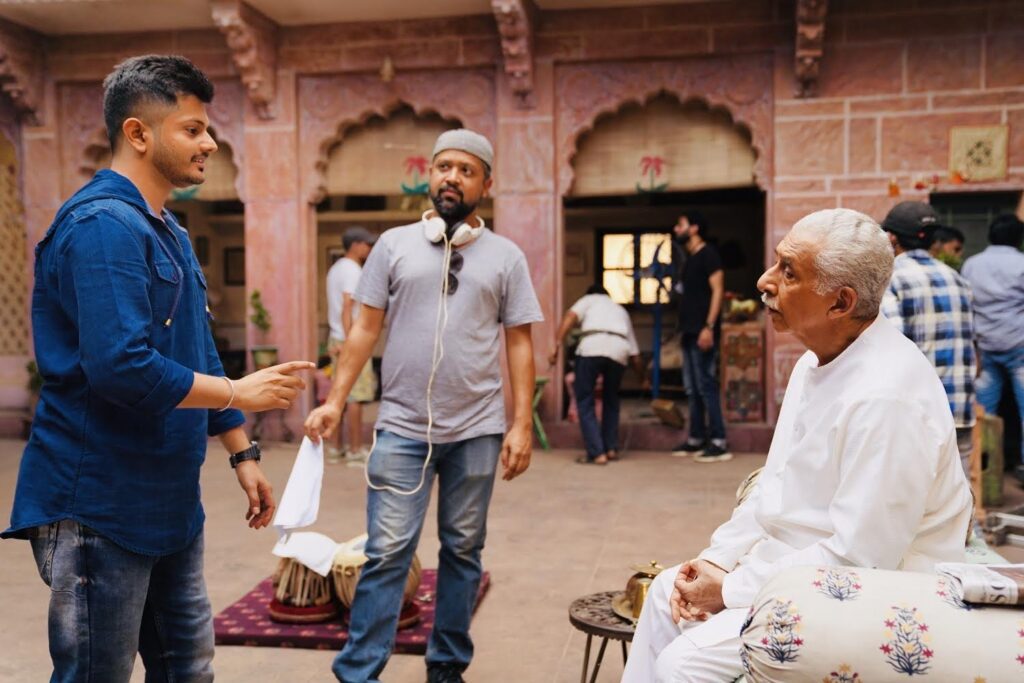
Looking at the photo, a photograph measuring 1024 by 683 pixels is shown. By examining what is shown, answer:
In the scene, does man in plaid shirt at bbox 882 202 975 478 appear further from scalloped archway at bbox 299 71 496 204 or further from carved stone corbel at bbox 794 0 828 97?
scalloped archway at bbox 299 71 496 204

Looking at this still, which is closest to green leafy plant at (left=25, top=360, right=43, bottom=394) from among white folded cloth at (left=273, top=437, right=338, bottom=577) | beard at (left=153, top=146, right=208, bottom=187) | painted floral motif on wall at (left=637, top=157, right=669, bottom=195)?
painted floral motif on wall at (left=637, top=157, right=669, bottom=195)

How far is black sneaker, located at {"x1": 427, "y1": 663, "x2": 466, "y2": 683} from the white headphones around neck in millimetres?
1434

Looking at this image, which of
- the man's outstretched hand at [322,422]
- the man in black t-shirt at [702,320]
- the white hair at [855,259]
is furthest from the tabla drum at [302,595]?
the man in black t-shirt at [702,320]

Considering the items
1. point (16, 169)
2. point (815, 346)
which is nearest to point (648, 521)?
point (815, 346)

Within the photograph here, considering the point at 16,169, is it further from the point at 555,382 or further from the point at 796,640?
the point at 796,640

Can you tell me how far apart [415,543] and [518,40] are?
5.89m

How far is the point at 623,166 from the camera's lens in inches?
343

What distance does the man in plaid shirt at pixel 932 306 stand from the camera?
14.0 ft

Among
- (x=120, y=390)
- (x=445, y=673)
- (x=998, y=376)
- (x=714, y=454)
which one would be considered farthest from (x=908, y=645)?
(x=714, y=454)

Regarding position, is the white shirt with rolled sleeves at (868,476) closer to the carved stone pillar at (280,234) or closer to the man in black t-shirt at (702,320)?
the man in black t-shirt at (702,320)

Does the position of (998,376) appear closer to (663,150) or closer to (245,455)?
(663,150)

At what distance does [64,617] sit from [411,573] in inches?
82.9

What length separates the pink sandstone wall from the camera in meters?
7.88

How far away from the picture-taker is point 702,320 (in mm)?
7945
